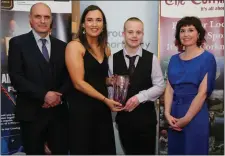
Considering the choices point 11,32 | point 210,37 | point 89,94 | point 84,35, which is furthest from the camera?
point 210,37

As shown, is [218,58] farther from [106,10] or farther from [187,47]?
[106,10]

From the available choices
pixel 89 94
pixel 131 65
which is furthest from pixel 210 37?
pixel 89 94

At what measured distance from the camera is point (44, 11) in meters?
2.67

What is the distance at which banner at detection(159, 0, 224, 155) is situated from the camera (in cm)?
352

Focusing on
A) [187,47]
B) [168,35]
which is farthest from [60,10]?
[187,47]

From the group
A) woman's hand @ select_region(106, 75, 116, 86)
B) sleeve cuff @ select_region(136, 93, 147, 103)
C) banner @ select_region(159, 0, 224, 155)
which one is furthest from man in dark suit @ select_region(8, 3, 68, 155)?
banner @ select_region(159, 0, 224, 155)

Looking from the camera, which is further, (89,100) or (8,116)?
(8,116)

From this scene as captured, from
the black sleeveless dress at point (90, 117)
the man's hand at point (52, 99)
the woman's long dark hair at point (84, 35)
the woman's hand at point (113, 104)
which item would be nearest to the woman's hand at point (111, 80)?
the black sleeveless dress at point (90, 117)

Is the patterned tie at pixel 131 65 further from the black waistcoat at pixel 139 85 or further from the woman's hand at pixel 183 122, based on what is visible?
the woman's hand at pixel 183 122

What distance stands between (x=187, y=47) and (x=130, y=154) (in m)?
1.06

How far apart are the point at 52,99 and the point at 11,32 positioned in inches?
49.3

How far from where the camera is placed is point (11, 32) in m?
3.39

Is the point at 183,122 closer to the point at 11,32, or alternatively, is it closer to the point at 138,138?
the point at 138,138

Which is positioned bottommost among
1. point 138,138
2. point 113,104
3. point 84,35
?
point 138,138
